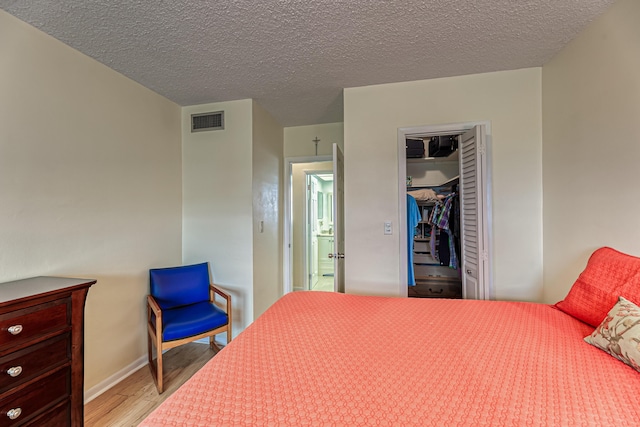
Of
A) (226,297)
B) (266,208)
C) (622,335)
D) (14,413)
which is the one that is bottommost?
(14,413)

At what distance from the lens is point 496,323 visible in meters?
1.34

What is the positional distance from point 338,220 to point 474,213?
1.13 m

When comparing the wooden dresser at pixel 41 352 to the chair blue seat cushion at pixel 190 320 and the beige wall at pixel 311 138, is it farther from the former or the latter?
the beige wall at pixel 311 138

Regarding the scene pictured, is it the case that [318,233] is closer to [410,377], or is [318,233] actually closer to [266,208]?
[266,208]

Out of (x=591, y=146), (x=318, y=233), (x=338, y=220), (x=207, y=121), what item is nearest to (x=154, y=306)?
(x=338, y=220)

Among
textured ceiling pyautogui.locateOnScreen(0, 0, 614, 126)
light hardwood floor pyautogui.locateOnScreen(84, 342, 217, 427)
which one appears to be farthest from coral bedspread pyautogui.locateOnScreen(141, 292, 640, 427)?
textured ceiling pyautogui.locateOnScreen(0, 0, 614, 126)

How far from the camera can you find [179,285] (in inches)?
96.0

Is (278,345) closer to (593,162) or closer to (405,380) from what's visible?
(405,380)

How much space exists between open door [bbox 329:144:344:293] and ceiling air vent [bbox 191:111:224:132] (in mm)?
1262

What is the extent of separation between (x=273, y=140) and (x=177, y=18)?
5.67ft

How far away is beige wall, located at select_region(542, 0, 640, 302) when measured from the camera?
1357 millimetres

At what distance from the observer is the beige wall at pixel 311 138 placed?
3322mm

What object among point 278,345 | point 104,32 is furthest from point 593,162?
point 104,32

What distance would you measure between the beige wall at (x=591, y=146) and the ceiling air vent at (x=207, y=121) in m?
2.82
